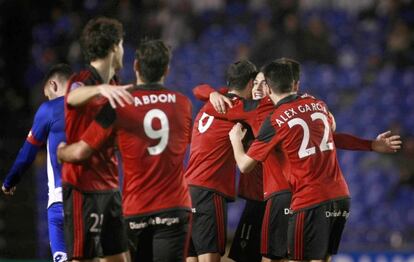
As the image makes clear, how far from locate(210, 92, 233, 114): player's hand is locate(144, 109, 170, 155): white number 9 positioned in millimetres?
1665

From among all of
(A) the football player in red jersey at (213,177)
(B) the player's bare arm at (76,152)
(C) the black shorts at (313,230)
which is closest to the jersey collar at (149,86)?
(B) the player's bare arm at (76,152)

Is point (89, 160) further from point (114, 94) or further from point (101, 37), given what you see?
point (101, 37)

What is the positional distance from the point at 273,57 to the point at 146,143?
361 inches

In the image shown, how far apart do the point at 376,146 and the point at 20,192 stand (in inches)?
262

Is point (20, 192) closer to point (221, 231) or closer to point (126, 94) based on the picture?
point (221, 231)

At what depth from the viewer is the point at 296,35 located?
51.3 ft

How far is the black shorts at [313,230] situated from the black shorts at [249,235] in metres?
1.01

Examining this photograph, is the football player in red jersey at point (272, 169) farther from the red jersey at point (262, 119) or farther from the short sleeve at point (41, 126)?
the short sleeve at point (41, 126)

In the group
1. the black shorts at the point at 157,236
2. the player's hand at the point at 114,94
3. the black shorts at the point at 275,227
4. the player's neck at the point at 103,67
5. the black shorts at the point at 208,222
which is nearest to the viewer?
the player's hand at the point at 114,94

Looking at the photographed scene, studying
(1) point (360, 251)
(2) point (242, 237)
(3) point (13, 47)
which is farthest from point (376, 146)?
(3) point (13, 47)

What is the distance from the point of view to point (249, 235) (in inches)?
328

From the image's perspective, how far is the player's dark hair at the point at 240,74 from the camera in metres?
8.30

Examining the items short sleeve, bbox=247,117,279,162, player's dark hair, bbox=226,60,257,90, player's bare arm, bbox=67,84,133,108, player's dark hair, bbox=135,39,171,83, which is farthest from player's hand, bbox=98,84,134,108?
player's dark hair, bbox=226,60,257,90

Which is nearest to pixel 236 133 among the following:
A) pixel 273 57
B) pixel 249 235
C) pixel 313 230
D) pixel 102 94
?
pixel 313 230
